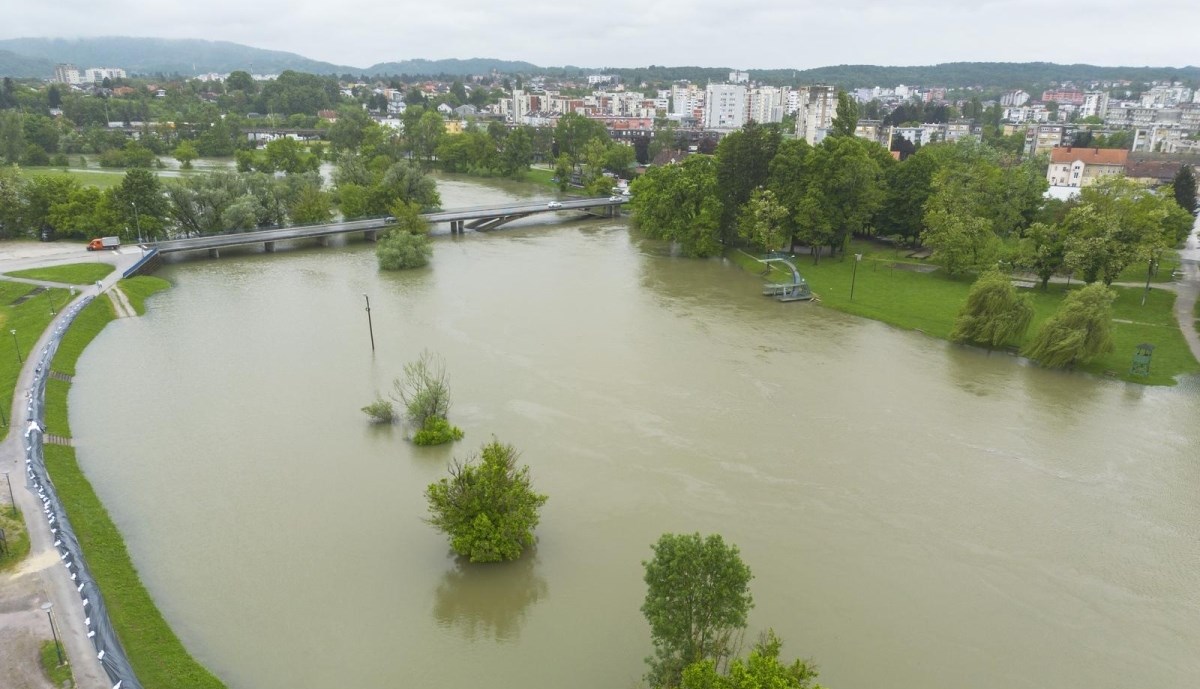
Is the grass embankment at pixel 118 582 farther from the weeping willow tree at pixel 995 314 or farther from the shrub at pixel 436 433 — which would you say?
the weeping willow tree at pixel 995 314

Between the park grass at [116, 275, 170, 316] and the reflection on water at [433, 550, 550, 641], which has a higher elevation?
the park grass at [116, 275, 170, 316]

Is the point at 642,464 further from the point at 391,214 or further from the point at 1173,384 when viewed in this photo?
the point at 391,214

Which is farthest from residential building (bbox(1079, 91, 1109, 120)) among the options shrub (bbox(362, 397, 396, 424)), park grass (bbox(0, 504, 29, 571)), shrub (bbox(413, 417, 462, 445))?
park grass (bbox(0, 504, 29, 571))

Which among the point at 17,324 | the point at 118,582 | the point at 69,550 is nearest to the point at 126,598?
the point at 118,582

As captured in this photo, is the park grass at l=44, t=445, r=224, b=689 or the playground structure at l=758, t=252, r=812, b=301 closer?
the park grass at l=44, t=445, r=224, b=689

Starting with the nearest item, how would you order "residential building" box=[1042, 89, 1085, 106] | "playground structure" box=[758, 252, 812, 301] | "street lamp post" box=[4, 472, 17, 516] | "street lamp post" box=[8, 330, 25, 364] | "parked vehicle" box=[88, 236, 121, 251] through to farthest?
1. "street lamp post" box=[4, 472, 17, 516]
2. "street lamp post" box=[8, 330, 25, 364]
3. "playground structure" box=[758, 252, 812, 301]
4. "parked vehicle" box=[88, 236, 121, 251]
5. "residential building" box=[1042, 89, 1085, 106]

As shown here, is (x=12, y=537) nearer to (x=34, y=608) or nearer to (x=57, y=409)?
(x=34, y=608)

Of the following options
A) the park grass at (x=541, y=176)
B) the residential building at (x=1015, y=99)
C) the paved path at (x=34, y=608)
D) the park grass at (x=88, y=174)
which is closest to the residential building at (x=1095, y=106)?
the residential building at (x=1015, y=99)

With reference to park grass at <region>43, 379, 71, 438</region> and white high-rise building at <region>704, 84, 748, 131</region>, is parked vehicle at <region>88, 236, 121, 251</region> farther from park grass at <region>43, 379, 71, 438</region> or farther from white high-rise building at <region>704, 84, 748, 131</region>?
white high-rise building at <region>704, 84, 748, 131</region>
